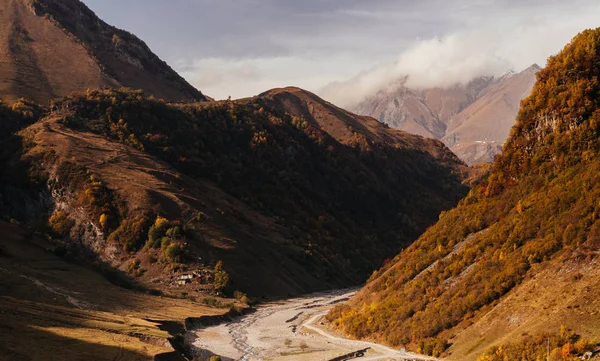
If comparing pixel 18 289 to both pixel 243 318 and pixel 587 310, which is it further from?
pixel 587 310

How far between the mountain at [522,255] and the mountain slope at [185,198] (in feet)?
146

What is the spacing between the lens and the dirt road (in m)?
55.9

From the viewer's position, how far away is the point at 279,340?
68688 mm

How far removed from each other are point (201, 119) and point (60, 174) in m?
69.2

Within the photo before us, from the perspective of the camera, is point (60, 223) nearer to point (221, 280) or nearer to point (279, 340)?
point (221, 280)

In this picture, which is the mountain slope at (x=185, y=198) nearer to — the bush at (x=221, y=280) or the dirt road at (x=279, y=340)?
the bush at (x=221, y=280)

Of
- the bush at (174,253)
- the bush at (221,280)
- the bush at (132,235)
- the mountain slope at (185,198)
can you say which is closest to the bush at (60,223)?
the mountain slope at (185,198)

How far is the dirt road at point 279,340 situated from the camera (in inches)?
2201

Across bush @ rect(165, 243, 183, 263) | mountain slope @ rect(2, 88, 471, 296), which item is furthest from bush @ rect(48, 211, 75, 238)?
bush @ rect(165, 243, 183, 263)

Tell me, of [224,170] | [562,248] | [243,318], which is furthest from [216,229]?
[562,248]

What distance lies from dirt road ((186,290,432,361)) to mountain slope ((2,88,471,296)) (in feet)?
67.8

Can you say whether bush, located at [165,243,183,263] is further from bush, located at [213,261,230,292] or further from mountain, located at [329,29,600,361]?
mountain, located at [329,29,600,361]

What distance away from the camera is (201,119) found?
184m

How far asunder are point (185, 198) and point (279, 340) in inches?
2416
